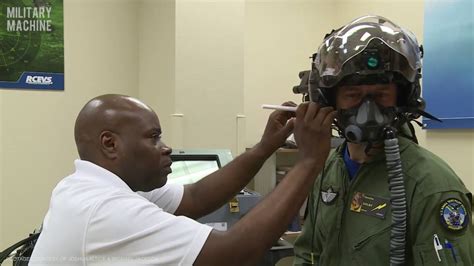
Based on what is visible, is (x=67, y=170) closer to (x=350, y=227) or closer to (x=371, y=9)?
(x=350, y=227)

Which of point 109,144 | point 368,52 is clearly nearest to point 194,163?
point 109,144

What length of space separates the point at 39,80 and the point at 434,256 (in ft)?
9.27

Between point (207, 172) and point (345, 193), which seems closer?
point (345, 193)

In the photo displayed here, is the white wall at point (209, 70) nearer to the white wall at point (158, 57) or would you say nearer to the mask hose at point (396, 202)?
the white wall at point (158, 57)

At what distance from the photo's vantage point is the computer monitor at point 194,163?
217 centimetres

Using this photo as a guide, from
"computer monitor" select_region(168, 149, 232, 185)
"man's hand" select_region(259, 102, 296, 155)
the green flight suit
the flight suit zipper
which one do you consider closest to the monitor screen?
"computer monitor" select_region(168, 149, 232, 185)

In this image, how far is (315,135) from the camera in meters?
1.11

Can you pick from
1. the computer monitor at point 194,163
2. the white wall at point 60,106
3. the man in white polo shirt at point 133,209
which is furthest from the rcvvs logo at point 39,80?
the man in white polo shirt at point 133,209

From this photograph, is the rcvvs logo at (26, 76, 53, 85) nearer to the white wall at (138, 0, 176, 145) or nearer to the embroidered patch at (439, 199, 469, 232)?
the white wall at (138, 0, 176, 145)

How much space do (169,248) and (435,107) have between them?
2410mm

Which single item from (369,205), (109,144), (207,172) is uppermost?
(109,144)

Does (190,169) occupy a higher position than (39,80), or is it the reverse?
(39,80)

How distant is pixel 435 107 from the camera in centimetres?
288

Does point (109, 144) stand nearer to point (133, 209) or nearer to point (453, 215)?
point (133, 209)
